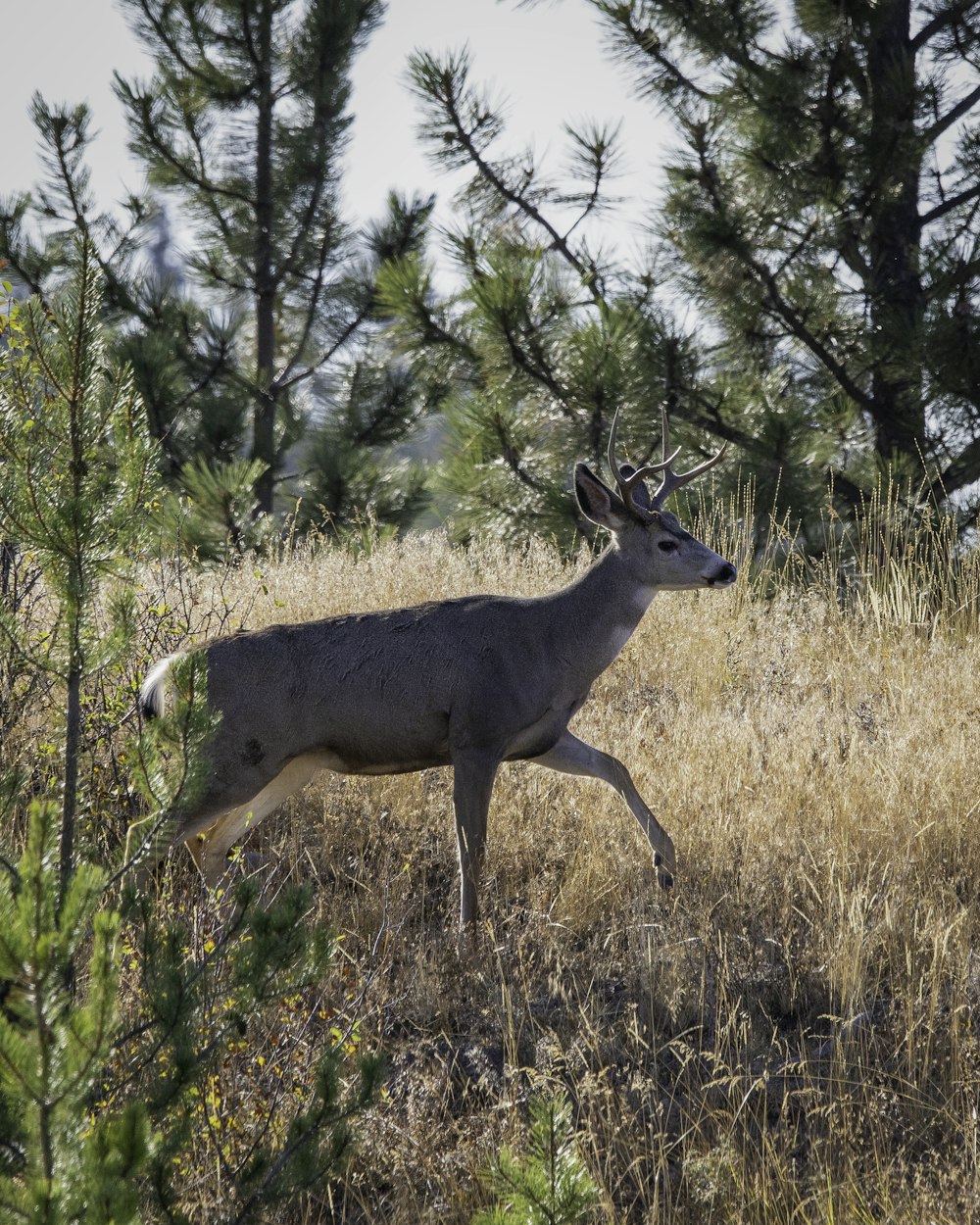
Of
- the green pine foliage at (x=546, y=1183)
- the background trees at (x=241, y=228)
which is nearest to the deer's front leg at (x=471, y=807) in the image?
the green pine foliage at (x=546, y=1183)

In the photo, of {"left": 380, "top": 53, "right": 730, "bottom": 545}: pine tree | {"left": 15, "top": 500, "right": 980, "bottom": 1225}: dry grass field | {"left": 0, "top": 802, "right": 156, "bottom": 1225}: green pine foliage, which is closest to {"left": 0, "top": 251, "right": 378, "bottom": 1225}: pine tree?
{"left": 0, "top": 802, "right": 156, "bottom": 1225}: green pine foliage

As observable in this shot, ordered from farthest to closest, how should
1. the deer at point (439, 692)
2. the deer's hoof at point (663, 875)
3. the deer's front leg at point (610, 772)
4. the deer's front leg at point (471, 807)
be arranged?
the deer's front leg at point (610, 772)
the deer's hoof at point (663, 875)
the deer's front leg at point (471, 807)
the deer at point (439, 692)

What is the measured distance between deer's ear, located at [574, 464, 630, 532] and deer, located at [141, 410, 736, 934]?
2 cm

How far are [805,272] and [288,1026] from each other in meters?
8.58

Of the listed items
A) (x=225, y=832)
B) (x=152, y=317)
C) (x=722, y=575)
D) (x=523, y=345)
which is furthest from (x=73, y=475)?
(x=152, y=317)

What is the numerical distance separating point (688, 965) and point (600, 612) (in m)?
1.66

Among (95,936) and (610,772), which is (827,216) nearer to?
(610,772)

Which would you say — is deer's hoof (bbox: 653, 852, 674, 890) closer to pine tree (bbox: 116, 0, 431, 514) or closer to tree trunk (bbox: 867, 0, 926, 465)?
tree trunk (bbox: 867, 0, 926, 465)

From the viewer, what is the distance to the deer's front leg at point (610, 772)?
561cm

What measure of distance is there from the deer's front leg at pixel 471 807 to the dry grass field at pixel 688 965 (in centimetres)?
21

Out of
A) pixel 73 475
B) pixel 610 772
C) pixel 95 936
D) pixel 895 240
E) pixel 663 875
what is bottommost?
pixel 663 875

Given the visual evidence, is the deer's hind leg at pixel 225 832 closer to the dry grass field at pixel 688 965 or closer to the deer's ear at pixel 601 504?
the dry grass field at pixel 688 965

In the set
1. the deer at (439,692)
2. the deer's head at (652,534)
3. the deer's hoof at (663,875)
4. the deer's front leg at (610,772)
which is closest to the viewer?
the deer at (439,692)

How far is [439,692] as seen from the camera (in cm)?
535
